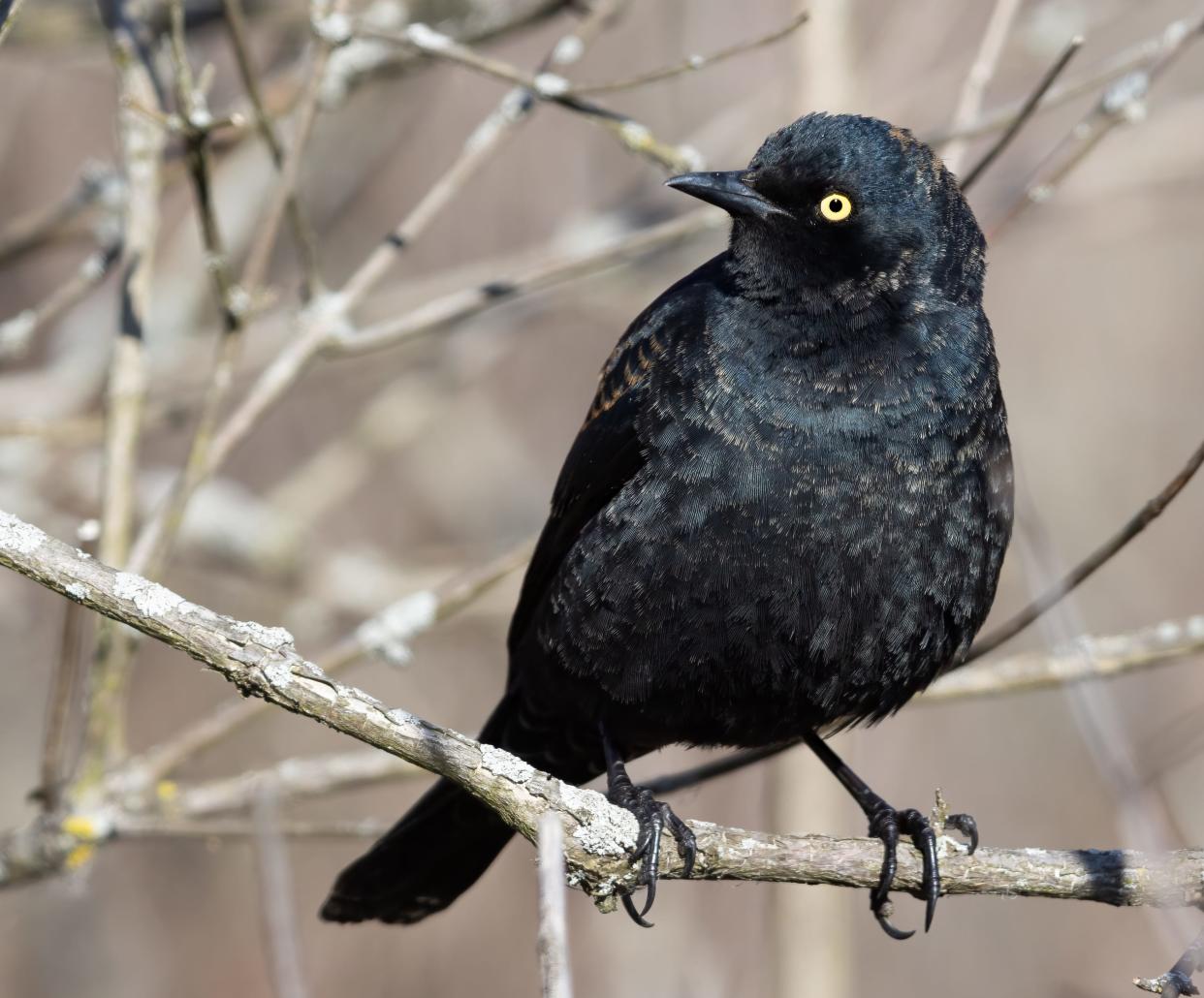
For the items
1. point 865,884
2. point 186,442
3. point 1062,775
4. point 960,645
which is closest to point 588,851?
point 865,884

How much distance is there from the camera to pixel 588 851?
306 cm

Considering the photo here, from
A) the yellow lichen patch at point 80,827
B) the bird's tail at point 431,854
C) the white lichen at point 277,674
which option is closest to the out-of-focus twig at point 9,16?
the white lichen at point 277,674

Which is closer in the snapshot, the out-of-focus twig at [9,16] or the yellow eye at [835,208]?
the out-of-focus twig at [9,16]

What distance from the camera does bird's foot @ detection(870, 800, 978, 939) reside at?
3297mm

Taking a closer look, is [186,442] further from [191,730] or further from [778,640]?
[778,640]

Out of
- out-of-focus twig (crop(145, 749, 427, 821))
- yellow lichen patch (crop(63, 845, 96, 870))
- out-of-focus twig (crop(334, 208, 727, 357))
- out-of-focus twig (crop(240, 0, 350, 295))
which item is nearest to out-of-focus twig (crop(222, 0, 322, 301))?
out-of-focus twig (crop(240, 0, 350, 295))

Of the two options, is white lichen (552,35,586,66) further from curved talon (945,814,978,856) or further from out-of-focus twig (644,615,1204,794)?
curved talon (945,814,978,856)

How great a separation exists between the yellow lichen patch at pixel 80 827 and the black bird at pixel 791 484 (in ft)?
3.93

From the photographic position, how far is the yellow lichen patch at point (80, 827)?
3.59 metres

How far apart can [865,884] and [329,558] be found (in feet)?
10.1

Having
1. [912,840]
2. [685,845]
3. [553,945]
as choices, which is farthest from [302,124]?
[553,945]

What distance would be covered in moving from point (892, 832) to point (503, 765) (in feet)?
4.60

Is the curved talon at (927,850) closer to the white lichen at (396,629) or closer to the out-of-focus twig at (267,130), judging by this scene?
the white lichen at (396,629)

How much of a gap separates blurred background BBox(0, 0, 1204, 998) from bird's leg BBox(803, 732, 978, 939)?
71cm
